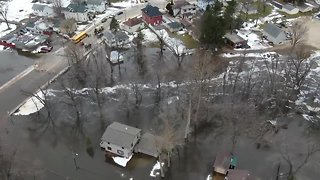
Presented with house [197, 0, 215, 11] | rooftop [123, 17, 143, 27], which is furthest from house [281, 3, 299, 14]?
rooftop [123, 17, 143, 27]

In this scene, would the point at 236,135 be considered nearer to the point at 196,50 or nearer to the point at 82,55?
the point at 196,50

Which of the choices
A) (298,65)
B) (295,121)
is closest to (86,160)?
(295,121)

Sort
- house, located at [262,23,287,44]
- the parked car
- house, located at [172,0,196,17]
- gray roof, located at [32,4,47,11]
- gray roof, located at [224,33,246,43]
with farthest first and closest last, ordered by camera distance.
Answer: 1. gray roof, located at [32,4,47,11]
2. house, located at [172,0,196,17]
3. the parked car
4. house, located at [262,23,287,44]
5. gray roof, located at [224,33,246,43]

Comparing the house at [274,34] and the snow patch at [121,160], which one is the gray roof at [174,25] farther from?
the snow patch at [121,160]

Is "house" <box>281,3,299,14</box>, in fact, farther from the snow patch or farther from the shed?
the snow patch

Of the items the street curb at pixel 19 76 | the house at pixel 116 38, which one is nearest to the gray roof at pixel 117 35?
the house at pixel 116 38

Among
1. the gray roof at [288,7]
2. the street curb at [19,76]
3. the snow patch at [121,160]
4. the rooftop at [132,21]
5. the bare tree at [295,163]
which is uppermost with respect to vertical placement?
the gray roof at [288,7]
